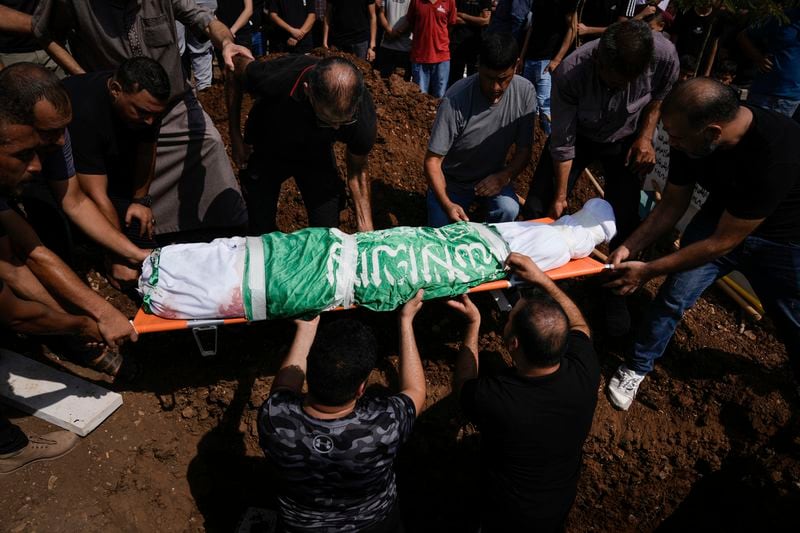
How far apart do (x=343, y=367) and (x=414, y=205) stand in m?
3.46

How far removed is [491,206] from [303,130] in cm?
161

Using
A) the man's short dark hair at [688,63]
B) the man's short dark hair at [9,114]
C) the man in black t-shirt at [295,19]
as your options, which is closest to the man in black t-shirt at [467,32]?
the man in black t-shirt at [295,19]

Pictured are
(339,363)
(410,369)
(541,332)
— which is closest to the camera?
(339,363)

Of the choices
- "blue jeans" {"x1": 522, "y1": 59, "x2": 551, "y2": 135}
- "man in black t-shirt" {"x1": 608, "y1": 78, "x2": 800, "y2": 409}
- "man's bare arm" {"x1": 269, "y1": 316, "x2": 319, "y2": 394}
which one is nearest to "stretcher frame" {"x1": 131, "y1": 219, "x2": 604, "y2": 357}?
"man in black t-shirt" {"x1": 608, "y1": 78, "x2": 800, "y2": 409}

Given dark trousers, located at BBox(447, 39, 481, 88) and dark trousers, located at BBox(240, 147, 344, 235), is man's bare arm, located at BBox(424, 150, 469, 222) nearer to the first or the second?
dark trousers, located at BBox(240, 147, 344, 235)

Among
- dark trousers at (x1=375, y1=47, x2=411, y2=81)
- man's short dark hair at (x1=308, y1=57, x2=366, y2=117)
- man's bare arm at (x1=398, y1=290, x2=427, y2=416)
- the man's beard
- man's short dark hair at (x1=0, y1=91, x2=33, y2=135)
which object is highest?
man's short dark hair at (x1=0, y1=91, x2=33, y2=135)

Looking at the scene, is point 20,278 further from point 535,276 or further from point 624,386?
point 624,386

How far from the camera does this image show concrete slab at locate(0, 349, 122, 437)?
3.26 meters

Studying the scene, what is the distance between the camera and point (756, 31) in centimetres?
519

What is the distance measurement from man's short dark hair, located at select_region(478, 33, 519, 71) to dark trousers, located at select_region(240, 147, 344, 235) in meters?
1.26

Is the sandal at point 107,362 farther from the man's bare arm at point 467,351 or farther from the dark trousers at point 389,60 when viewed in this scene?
the dark trousers at point 389,60

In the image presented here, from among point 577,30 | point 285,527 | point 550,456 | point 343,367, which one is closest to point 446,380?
point 550,456

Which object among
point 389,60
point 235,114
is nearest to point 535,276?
point 235,114

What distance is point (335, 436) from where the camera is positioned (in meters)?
2.15
